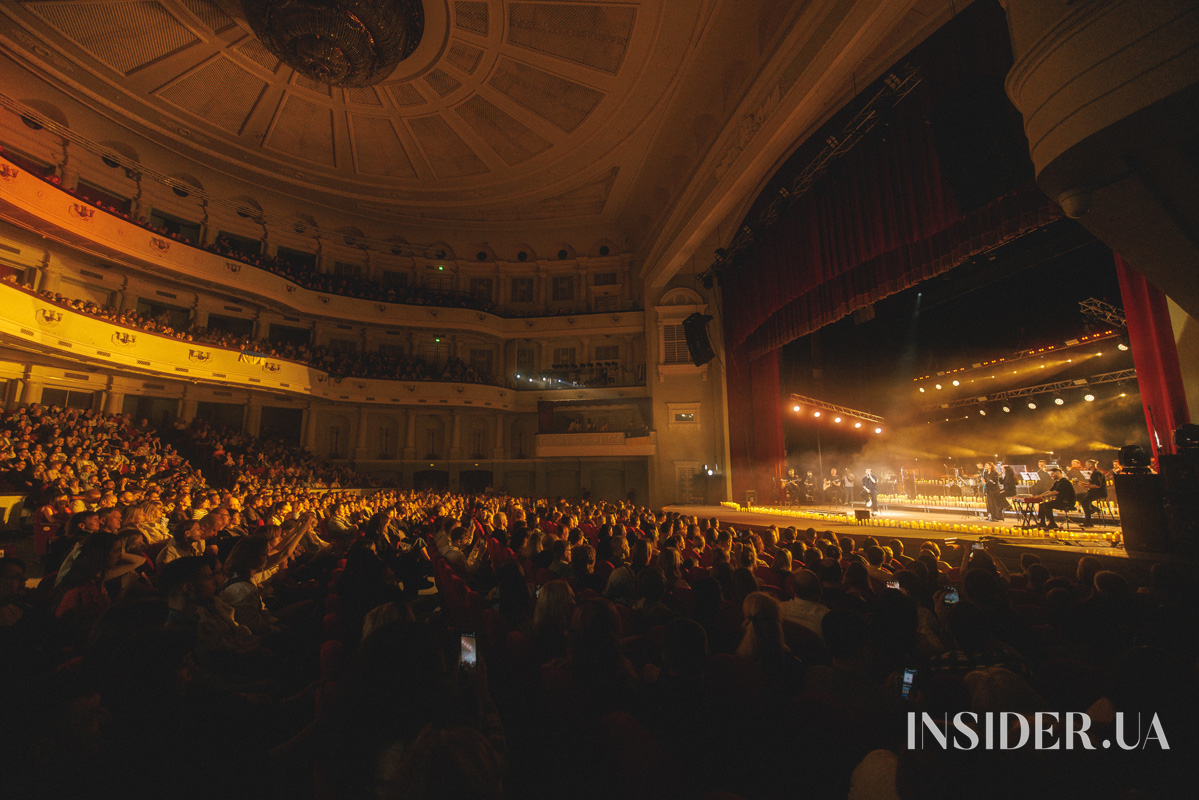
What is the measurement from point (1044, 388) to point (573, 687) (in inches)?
759

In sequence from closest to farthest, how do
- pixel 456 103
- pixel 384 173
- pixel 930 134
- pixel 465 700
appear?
pixel 465 700, pixel 930 134, pixel 456 103, pixel 384 173

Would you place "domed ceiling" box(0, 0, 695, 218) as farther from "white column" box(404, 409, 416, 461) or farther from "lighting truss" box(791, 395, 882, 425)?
"lighting truss" box(791, 395, 882, 425)

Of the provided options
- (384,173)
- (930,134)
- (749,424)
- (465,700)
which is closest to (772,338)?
(749,424)

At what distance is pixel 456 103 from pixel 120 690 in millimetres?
19465

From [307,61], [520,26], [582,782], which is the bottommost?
[582,782]

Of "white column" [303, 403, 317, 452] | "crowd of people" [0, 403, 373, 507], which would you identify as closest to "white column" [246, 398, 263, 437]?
"white column" [303, 403, 317, 452]

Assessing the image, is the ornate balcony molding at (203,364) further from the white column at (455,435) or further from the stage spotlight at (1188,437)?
the stage spotlight at (1188,437)

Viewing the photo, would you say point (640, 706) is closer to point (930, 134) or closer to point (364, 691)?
point (364, 691)

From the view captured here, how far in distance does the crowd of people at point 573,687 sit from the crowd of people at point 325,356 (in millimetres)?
16575

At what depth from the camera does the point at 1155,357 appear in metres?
6.78

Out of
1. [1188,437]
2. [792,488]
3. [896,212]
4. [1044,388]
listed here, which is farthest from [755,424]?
[1188,437]

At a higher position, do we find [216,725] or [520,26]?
[520,26]

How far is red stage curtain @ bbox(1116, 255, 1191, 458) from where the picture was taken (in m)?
6.50

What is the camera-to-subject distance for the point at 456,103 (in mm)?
17375
